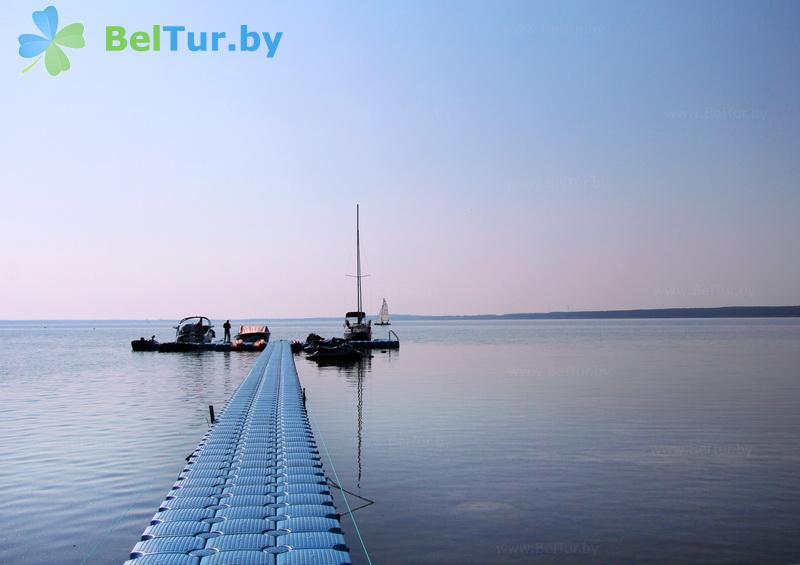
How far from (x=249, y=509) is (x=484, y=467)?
12380 mm

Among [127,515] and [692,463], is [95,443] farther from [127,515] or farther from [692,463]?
[692,463]

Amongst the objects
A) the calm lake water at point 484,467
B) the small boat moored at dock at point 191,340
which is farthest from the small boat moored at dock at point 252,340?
the calm lake water at point 484,467

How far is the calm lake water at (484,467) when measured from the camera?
15703mm

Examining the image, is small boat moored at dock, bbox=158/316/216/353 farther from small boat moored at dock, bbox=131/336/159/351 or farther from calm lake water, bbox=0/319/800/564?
calm lake water, bbox=0/319/800/564

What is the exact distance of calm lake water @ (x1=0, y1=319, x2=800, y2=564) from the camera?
15.7 metres

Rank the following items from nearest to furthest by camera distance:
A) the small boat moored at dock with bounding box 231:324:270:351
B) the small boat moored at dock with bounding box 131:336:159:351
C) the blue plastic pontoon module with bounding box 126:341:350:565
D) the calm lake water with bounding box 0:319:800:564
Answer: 1. the blue plastic pontoon module with bounding box 126:341:350:565
2. the calm lake water with bounding box 0:319:800:564
3. the small boat moored at dock with bounding box 231:324:270:351
4. the small boat moored at dock with bounding box 131:336:159:351

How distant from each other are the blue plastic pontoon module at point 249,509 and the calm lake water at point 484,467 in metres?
2.27

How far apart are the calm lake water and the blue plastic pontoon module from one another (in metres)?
2.27

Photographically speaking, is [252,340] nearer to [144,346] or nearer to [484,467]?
[144,346]

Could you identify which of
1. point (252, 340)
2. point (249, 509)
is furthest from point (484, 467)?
point (252, 340)

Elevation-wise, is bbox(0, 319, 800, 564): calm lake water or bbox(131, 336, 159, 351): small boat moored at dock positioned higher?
bbox(131, 336, 159, 351): small boat moored at dock

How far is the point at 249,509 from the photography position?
12.5m

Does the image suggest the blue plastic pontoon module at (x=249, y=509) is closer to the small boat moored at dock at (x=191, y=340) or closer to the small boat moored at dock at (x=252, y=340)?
the small boat moored at dock at (x=252, y=340)

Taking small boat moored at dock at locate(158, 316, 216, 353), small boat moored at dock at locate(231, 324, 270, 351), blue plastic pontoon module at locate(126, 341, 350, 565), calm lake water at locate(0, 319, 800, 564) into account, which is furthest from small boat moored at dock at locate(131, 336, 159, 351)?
blue plastic pontoon module at locate(126, 341, 350, 565)
